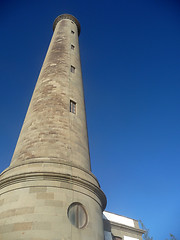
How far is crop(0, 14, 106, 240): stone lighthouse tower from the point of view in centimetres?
749

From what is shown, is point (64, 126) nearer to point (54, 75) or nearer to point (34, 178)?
point (34, 178)

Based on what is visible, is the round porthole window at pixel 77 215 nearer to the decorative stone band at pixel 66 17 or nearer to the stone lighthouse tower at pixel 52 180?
the stone lighthouse tower at pixel 52 180

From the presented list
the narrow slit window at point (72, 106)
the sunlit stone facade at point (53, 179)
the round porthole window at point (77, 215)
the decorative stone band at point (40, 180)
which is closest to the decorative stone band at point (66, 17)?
the sunlit stone facade at point (53, 179)

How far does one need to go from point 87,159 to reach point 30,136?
3214 millimetres

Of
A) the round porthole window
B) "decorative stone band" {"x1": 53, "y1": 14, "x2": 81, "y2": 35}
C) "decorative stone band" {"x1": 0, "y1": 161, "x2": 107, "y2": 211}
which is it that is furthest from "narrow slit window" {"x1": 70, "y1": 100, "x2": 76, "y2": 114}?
"decorative stone band" {"x1": 53, "y1": 14, "x2": 81, "y2": 35}

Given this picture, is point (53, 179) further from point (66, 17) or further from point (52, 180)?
point (66, 17)

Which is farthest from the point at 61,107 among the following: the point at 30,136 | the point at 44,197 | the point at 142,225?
the point at 142,225

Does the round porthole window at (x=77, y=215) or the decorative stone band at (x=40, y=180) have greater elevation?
the decorative stone band at (x=40, y=180)

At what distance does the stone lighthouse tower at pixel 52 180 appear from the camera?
24.6 ft

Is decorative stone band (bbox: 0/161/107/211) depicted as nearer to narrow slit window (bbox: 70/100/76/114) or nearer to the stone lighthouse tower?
the stone lighthouse tower

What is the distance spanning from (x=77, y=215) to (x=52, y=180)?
1.68 m

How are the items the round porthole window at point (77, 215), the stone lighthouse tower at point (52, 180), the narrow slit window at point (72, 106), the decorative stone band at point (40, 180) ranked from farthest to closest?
the narrow slit window at point (72, 106)
the decorative stone band at point (40, 180)
the round porthole window at point (77, 215)
the stone lighthouse tower at point (52, 180)

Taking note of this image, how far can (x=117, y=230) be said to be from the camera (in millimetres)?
16141

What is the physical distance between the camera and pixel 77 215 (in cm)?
842
